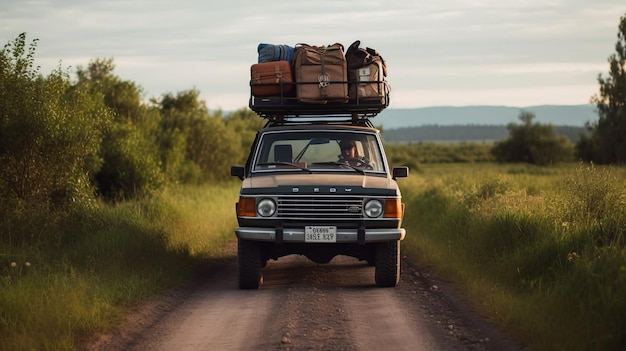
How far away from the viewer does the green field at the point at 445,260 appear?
25.7 feet

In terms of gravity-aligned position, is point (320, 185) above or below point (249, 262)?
above

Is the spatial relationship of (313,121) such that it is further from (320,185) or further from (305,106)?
(320,185)

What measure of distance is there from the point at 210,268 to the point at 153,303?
3.21 metres

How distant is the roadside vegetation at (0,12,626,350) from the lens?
8.16m

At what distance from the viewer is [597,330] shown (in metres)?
7.25

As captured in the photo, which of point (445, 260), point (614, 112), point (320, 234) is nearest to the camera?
point (320, 234)

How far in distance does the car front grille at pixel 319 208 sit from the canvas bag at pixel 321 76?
1664 millimetres

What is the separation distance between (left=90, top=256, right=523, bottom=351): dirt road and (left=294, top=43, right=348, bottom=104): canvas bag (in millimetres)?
2383

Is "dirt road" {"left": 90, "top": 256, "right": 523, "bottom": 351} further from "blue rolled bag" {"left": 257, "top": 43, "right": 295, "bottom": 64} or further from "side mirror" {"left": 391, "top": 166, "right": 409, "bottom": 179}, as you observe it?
"blue rolled bag" {"left": 257, "top": 43, "right": 295, "bottom": 64}

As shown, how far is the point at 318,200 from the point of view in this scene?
10.6 metres

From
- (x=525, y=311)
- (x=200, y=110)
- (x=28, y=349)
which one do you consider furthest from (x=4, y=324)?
(x=200, y=110)

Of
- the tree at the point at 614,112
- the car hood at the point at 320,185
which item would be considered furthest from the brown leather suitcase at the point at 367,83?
the tree at the point at 614,112

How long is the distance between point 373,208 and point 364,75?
2090 mm

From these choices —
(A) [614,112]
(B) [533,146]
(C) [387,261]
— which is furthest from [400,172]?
(B) [533,146]
